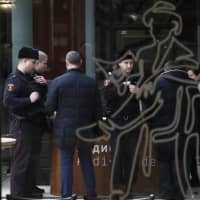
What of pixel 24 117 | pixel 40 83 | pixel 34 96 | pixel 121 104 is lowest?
pixel 24 117

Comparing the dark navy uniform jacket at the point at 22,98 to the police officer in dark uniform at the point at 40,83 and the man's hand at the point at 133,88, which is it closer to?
the police officer in dark uniform at the point at 40,83

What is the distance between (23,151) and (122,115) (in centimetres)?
113

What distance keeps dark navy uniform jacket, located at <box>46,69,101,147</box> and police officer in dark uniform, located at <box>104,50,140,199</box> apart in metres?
0.48

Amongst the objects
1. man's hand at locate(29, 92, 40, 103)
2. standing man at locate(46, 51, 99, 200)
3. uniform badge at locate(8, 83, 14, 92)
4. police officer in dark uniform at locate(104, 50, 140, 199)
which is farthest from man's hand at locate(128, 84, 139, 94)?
uniform badge at locate(8, 83, 14, 92)

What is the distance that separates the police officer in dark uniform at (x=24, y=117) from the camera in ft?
21.4

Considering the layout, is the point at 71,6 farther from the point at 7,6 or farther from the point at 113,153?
the point at 113,153

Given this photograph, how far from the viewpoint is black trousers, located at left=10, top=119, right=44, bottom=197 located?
21.8 ft

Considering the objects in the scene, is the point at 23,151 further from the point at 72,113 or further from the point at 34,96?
the point at 72,113

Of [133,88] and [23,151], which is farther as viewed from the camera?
[133,88]

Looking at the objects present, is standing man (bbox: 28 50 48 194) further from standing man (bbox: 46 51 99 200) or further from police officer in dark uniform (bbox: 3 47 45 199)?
standing man (bbox: 46 51 99 200)

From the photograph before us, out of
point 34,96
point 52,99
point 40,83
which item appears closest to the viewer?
point 52,99

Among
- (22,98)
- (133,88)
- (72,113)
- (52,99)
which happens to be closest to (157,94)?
(133,88)

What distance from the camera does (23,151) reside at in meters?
6.69

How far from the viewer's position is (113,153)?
699 cm
